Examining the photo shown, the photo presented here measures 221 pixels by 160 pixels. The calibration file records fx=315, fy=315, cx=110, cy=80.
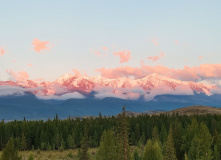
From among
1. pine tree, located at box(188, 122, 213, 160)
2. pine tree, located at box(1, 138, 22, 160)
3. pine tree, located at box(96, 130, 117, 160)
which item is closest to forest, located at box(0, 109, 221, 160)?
pine tree, located at box(188, 122, 213, 160)

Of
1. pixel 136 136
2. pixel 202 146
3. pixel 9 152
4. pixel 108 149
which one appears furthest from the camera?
pixel 136 136

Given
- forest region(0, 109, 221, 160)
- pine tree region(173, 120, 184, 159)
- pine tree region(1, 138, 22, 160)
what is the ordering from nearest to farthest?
1. pine tree region(1, 138, 22, 160)
2. forest region(0, 109, 221, 160)
3. pine tree region(173, 120, 184, 159)

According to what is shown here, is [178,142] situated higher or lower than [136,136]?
higher

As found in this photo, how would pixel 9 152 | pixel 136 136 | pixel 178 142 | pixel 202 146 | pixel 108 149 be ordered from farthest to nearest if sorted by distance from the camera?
pixel 136 136, pixel 178 142, pixel 202 146, pixel 108 149, pixel 9 152

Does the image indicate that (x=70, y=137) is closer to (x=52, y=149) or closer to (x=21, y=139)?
(x=52, y=149)

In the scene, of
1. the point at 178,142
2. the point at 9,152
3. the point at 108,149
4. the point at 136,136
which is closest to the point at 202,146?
the point at 178,142

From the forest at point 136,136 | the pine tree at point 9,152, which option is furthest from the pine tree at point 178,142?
the pine tree at point 9,152

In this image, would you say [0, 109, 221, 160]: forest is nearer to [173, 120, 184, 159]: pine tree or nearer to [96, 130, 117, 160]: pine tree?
[173, 120, 184, 159]: pine tree

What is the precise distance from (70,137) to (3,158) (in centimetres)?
8824

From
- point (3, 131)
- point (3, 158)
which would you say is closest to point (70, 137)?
point (3, 131)

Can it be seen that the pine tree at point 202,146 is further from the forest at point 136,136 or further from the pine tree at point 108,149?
the pine tree at point 108,149

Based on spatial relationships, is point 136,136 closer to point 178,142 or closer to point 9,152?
point 178,142

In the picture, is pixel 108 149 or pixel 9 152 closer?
pixel 9 152

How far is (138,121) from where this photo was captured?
19038 cm
